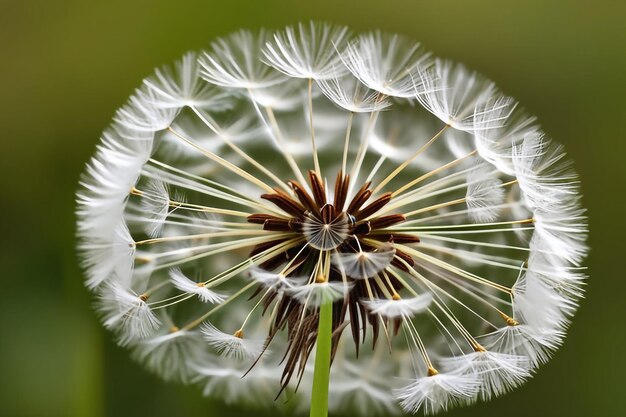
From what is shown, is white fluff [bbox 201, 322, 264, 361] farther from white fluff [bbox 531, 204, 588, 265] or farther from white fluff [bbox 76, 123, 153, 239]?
white fluff [bbox 531, 204, 588, 265]

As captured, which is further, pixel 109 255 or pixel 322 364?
pixel 109 255

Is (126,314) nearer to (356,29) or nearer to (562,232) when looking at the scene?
(562,232)

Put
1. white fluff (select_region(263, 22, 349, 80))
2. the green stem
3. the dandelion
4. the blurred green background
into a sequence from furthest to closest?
the blurred green background < white fluff (select_region(263, 22, 349, 80)) < the dandelion < the green stem

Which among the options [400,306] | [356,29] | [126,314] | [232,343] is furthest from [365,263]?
[356,29]

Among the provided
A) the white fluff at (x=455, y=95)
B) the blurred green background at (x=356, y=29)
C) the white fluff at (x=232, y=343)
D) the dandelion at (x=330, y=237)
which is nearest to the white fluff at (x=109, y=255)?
the dandelion at (x=330, y=237)

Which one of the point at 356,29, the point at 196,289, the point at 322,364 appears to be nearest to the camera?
the point at 322,364

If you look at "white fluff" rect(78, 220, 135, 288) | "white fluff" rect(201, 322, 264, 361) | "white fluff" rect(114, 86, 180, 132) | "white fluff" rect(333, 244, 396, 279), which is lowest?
"white fluff" rect(201, 322, 264, 361)

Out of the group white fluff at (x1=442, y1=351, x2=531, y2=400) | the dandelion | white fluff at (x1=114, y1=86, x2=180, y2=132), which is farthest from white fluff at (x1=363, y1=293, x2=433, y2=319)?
white fluff at (x1=114, y1=86, x2=180, y2=132)
